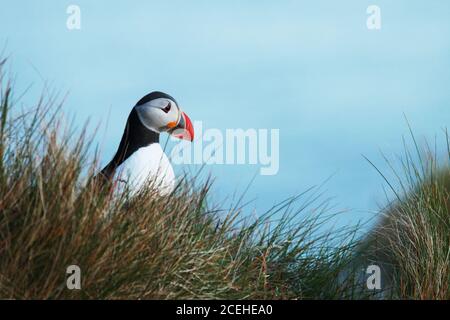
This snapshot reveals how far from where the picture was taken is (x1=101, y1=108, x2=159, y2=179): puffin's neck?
794cm

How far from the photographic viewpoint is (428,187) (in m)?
7.77

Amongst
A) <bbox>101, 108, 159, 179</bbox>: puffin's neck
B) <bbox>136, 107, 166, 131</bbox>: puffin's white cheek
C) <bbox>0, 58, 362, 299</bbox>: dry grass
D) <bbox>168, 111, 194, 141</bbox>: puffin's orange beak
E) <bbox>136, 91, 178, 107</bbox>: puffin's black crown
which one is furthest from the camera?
<bbox>168, 111, 194, 141</bbox>: puffin's orange beak

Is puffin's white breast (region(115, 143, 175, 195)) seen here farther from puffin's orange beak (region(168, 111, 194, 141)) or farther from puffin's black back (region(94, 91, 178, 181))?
puffin's orange beak (region(168, 111, 194, 141))

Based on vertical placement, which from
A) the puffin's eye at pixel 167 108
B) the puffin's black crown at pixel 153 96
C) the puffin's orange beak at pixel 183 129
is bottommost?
the puffin's orange beak at pixel 183 129

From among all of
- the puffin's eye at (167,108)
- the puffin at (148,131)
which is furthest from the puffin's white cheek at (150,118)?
the puffin's eye at (167,108)

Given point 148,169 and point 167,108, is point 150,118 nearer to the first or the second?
point 167,108

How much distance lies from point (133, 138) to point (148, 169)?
0.87 m

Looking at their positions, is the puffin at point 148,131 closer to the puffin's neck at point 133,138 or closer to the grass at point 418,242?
the puffin's neck at point 133,138

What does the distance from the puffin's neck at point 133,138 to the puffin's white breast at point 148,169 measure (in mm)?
114

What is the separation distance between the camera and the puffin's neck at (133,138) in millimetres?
7938

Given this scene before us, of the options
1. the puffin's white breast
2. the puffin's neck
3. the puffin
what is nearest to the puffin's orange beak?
the puffin

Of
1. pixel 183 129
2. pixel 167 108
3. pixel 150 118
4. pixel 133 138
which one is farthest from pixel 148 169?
pixel 183 129

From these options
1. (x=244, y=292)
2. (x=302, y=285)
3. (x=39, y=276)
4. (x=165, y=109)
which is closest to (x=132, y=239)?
(x=39, y=276)
